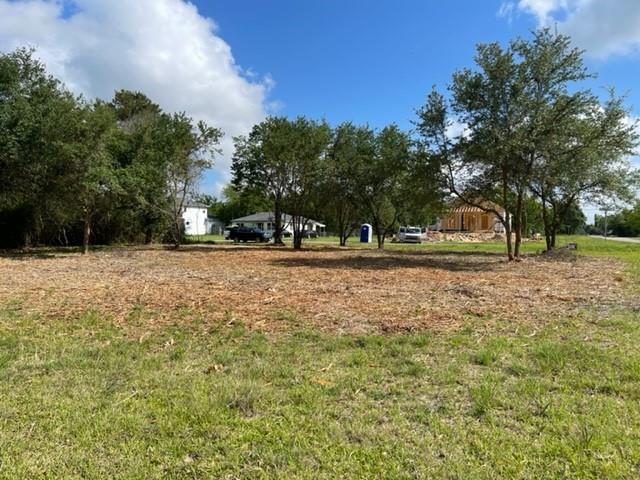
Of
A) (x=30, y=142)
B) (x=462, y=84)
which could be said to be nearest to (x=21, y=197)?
(x=30, y=142)

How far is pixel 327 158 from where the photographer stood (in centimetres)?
2320

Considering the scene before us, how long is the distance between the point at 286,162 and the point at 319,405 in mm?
20263

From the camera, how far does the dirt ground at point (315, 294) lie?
5805 mm

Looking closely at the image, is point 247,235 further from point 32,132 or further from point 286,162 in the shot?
point 32,132

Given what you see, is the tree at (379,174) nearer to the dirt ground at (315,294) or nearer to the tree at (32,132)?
the dirt ground at (315,294)

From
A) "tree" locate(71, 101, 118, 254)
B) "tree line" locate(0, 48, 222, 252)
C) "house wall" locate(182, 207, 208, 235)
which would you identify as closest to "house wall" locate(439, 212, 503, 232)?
"house wall" locate(182, 207, 208, 235)

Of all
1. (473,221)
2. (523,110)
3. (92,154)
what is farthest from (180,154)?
(473,221)

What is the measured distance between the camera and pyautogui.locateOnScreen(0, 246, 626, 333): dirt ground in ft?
19.0

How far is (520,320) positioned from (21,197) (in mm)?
17729

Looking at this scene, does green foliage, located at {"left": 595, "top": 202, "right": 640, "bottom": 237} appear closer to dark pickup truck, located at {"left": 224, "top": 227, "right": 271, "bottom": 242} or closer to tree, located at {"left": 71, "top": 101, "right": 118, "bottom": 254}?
dark pickup truck, located at {"left": 224, "top": 227, "right": 271, "bottom": 242}

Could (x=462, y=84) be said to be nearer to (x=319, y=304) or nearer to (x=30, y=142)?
(x=319, y=304)

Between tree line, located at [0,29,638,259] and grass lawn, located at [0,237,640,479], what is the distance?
1004 cm

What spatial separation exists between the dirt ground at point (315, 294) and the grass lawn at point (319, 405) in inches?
33.9

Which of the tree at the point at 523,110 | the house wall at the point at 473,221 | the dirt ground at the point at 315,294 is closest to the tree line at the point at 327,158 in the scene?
→ the tree at the point at 523,110
